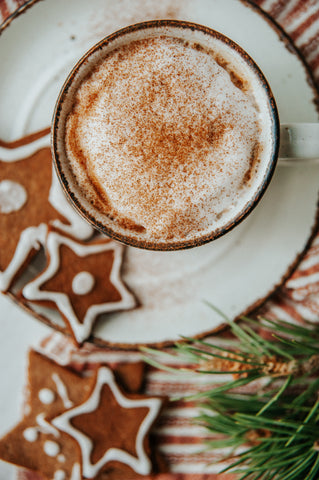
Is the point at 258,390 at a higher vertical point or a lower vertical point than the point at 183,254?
lower

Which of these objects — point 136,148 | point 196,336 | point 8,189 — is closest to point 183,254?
point 196,336

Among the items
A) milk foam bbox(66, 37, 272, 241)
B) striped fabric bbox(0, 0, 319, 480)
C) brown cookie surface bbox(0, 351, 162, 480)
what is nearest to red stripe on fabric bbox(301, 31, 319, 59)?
striped fabric bbox(0, 0, 319, 480)

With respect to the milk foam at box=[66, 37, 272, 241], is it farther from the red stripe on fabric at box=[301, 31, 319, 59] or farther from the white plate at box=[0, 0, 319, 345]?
the red stripe on fabric at box=[301, 31, 319, 59]

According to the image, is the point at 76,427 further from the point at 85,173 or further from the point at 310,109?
the point at 310,109

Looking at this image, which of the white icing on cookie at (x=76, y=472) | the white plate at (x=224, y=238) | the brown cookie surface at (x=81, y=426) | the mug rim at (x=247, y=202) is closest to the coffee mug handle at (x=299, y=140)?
the mug rim at (x=247, y=202)

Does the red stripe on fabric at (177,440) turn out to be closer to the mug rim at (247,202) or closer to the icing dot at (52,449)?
the icing dot at (52,449)

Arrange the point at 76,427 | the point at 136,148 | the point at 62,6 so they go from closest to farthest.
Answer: the point at 136,148, the point at 62,6, the point at 76,427

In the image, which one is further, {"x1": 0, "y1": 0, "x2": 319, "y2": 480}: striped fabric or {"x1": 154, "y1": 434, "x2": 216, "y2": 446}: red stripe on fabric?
{"x1": 154, "y1": 434, "x2": 216, "y2": 446}: red stripe on fabric
